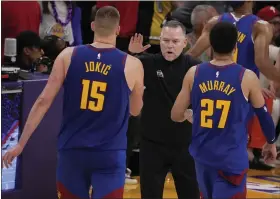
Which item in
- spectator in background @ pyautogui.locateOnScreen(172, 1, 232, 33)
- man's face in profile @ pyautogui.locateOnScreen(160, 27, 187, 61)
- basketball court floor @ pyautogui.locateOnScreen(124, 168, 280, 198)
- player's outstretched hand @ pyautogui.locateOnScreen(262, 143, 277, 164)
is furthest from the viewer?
spectator in background @ pyautogui.locateOnScreen(172, 1, 232, 33)

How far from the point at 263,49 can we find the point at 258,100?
211 cm

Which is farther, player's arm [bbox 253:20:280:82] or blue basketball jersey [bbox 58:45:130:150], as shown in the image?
player's arm [bbox 253:20:280:82]

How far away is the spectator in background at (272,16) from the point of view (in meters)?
10.4

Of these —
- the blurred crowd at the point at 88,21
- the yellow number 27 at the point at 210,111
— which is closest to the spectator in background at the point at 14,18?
the blurred crowd at the point at 88,21

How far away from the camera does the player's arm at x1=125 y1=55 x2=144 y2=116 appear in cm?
555

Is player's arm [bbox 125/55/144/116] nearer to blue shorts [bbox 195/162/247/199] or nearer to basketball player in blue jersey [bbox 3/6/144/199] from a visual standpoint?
basketball player in blue jersey [bbox 3/6/144/199]

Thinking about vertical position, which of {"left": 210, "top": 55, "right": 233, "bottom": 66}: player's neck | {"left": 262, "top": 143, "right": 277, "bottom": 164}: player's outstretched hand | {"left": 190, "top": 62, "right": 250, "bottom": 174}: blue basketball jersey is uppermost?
{"left": 210, "top": 55, "right": 233, "bottom": 66}: player's neck

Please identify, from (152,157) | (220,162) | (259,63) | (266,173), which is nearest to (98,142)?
(220,162)

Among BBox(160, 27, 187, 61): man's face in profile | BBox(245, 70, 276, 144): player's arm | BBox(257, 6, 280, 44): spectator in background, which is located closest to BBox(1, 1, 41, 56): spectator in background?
BBox(257, 6, 280, 44): spectator in background

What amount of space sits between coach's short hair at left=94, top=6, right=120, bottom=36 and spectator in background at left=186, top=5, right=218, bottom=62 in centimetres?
391

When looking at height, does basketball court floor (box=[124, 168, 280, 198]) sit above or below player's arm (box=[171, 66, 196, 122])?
below

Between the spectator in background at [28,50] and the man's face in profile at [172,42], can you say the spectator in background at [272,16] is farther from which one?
the man's face in profile at [172,42]

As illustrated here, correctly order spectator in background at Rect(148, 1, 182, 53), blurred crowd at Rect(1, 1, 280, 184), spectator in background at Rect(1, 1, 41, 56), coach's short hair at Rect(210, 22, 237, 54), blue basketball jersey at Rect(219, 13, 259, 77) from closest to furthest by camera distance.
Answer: coach's short hair at Rect(210, 22, 237, 54)
blue basketball jersey at Rect(219, 13, 259, 77)
blurred crowd at Rect(1, 1, 280, 184)
spectator in background at Rect(1, 1, 41, 56)
spectator in background at Rect(148, 1, 182, 53)

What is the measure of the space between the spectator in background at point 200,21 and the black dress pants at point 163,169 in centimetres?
287
